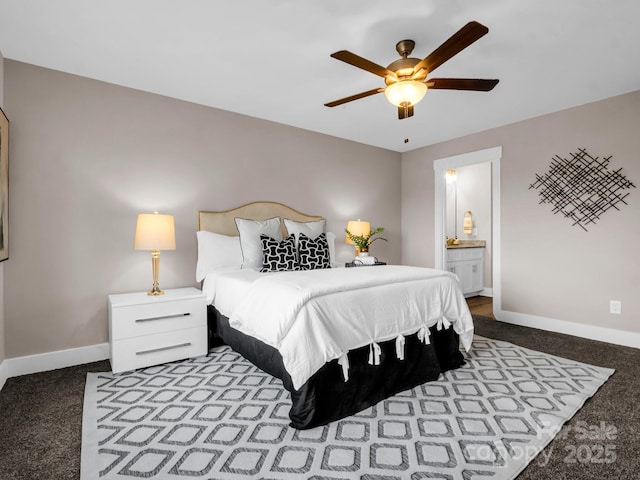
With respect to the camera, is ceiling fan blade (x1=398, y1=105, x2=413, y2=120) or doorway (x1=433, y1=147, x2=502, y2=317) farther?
doorway (x1=433, y1=147, x2=502, y2=317)

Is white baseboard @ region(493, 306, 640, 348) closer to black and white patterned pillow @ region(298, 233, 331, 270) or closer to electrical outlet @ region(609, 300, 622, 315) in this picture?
electrical outlet @ region(609, 300, 622, 315)

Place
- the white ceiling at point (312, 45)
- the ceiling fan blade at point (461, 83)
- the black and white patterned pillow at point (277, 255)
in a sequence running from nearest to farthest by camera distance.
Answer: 1. the white ceiling at point (312, 45)
2. the ceiling fan blade at point (461, 83)
3. the black and white patterned pillow at point (277, 255)

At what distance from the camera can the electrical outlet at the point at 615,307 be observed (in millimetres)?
3547

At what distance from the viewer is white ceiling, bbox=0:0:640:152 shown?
2.16m

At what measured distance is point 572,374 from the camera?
2.69 m

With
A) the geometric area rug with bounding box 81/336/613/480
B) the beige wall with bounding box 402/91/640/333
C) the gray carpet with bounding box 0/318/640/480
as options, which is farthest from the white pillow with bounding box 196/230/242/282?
the beige wall with bounding box 402/91/640/333

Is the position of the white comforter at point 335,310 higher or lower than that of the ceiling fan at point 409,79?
lower

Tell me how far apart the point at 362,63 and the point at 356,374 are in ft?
6.47

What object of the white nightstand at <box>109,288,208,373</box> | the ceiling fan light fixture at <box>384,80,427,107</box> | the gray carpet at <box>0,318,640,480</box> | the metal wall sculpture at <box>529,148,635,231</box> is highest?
the ceiling fan light fixture at <box>384,80,427,107</box>

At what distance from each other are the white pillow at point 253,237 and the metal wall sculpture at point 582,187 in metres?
3.24

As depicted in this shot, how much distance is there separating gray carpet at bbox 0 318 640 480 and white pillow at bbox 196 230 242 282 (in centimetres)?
117

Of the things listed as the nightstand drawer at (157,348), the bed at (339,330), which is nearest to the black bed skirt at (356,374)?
the bed at (339,330)

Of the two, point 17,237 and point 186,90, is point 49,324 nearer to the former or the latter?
point 17,237

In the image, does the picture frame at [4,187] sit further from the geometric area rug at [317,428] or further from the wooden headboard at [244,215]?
the wooden headboard at [244,215]
